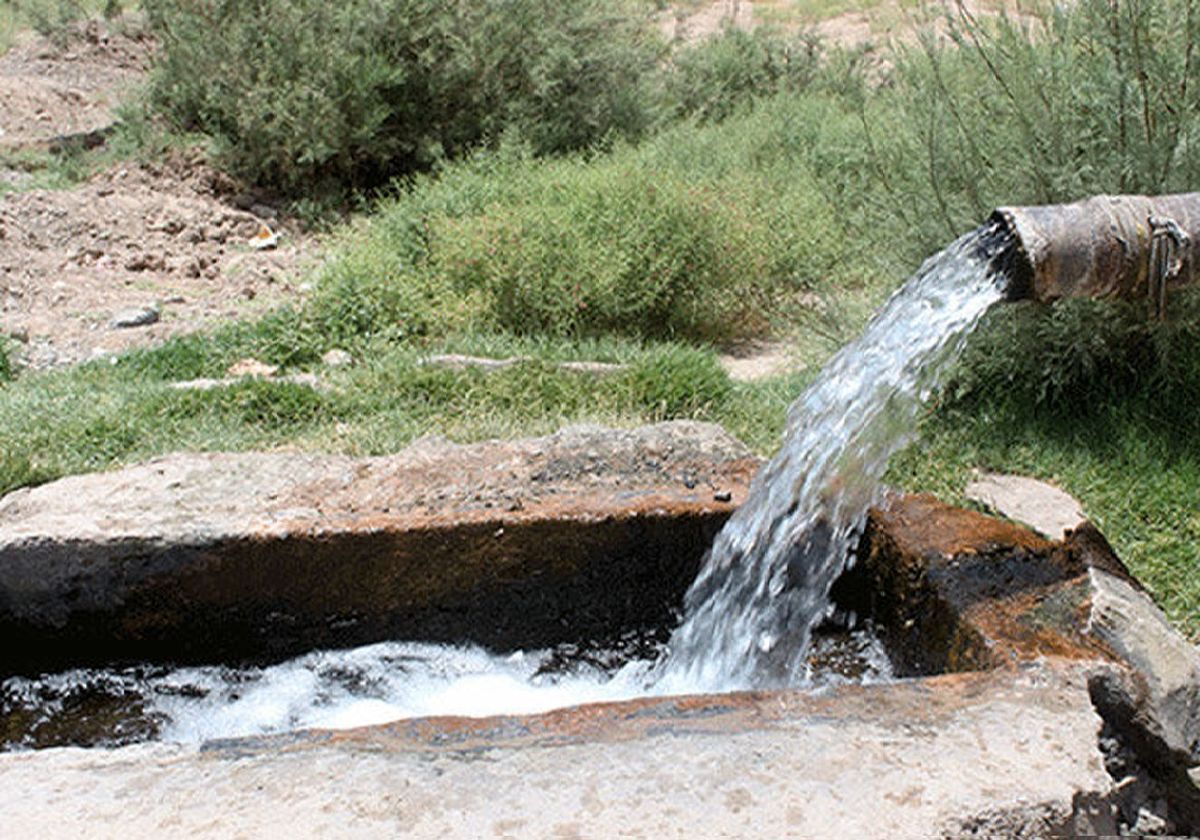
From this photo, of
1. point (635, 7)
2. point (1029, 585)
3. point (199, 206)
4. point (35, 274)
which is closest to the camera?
point (1029, 585)

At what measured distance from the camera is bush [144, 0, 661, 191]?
991 cm

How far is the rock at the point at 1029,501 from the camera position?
12.1ft

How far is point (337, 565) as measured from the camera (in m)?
2.94

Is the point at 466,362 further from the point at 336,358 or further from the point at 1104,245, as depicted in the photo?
the point at 1104,245

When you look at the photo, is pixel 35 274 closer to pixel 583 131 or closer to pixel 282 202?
pixel 282 202

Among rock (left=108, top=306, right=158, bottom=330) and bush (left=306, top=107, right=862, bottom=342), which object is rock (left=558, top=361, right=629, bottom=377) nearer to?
bush (left=306, top=107, right=862, bottom=342)

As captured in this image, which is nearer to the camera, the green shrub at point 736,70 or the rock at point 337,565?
the rock at point 337,565

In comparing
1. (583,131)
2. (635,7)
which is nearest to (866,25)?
(635,7)

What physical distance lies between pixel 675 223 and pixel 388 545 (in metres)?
4.26

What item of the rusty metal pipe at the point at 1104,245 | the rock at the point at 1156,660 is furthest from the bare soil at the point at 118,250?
the rock at the point at 1156,660

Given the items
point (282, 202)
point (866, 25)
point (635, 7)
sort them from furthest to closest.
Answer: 1. point (866, 25)
2. point (635, 7)
3. point (282, 202)

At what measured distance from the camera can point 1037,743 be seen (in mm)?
1995

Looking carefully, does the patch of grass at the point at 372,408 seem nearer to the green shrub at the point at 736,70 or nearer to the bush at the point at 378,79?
the bush at the point at 378,79

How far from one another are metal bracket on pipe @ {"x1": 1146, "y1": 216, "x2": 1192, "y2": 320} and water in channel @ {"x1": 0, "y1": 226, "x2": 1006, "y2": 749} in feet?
1.07
